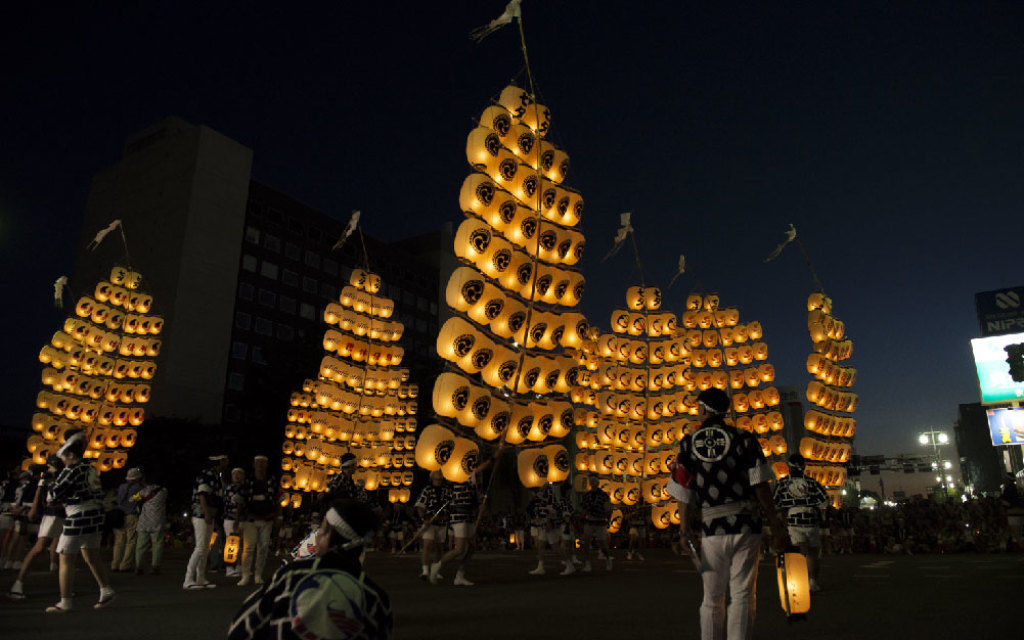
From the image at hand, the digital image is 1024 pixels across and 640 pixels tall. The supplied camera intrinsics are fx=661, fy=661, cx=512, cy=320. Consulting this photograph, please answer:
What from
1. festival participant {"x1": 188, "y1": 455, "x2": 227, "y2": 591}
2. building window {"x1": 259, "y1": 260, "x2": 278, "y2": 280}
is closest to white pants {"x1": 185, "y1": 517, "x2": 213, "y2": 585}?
festival participant {"x1": 188, "y1": 455, "x2": 227, "y2": 591}

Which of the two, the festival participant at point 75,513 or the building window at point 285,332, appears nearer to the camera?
the festival participant at point 75,513

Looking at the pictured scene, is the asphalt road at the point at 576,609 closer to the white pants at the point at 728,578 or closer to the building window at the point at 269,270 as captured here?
the white pants at the point at 728,578

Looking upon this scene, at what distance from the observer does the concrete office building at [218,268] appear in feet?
154

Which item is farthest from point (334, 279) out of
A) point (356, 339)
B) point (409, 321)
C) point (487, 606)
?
point (487, 606)

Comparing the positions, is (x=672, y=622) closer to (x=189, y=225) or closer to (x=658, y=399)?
(x=658, y=399)

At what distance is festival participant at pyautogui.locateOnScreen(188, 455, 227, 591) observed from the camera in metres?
9.86

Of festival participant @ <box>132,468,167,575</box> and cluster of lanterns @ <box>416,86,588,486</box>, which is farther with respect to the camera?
cluster of lanterns @ <box>416,86,588,486</box>

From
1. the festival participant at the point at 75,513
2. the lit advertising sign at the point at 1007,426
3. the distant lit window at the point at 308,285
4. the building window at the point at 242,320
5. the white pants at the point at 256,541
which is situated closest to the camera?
the festival participant at the point at 75,513

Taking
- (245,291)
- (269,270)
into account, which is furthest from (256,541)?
(269,270)

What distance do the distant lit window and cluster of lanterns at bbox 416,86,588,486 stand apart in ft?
161

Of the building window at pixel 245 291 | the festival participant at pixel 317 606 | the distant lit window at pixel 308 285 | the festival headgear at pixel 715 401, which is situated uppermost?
the distant lit window at pixel 308 285

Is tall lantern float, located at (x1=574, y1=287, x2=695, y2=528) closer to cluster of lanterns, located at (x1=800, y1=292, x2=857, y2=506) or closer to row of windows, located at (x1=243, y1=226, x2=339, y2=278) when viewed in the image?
cluster of lanterns, located at (x1=800, y1=292, x2=857, y2=506)

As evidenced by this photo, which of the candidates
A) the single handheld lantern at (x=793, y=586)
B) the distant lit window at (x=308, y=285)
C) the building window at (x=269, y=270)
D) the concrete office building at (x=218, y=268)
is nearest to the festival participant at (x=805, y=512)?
the single handheld lantern at (x=793, y=586)

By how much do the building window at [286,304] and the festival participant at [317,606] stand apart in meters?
60.0
